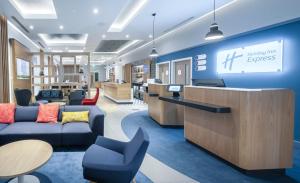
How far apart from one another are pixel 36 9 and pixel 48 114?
12.0ft

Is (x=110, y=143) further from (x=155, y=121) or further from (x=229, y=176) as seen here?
(x=155, y=121)

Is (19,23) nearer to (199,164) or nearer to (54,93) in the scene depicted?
(54,93)

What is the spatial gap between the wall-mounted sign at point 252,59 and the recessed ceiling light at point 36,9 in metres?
5.03

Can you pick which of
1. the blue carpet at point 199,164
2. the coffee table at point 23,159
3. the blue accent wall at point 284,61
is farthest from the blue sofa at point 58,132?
the blue accent wall at point 284,61

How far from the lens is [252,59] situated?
5152 mm

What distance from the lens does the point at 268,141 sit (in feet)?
9.78

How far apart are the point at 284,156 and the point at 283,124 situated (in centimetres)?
47

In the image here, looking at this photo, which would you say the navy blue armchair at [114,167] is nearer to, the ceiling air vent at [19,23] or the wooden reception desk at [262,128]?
the wooden reception desk at [262,128]

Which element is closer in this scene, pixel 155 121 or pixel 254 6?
pixel 254 6

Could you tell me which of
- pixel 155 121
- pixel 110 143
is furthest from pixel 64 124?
pixel 155 121

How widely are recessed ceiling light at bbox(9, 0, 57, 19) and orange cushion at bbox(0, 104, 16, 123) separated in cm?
274

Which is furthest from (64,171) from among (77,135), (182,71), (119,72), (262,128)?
(119,72)

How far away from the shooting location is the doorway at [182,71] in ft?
27.0

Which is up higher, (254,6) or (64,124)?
(254,6)
